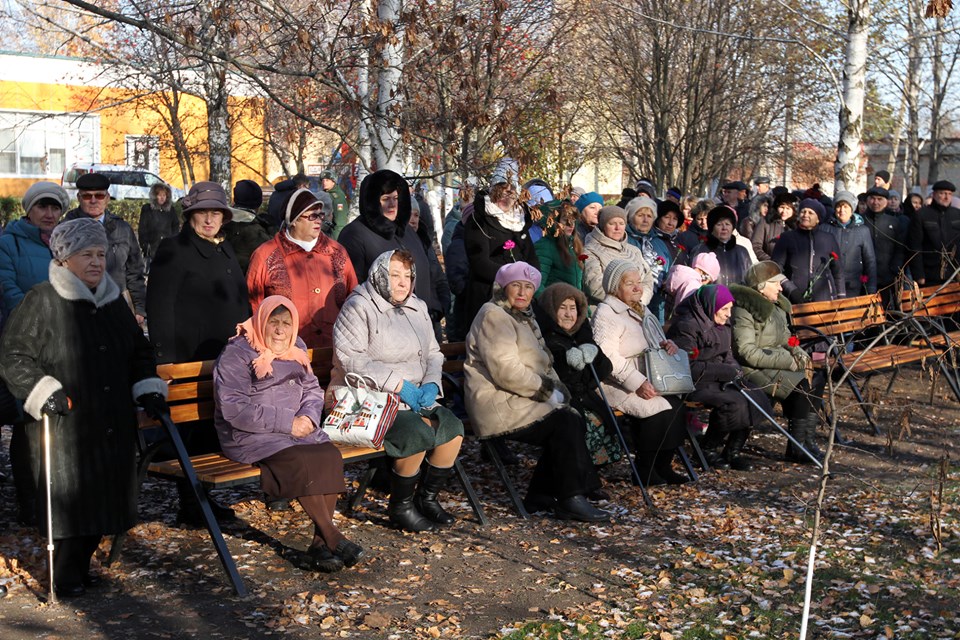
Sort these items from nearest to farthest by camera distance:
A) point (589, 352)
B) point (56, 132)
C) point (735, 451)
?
point (589, 352), point (735, 451), point (56, 132)

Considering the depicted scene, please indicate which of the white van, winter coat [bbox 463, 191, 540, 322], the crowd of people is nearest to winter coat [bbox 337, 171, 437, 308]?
the crowd of people

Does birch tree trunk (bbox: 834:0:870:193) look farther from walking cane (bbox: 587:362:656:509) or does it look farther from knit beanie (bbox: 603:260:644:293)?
walking cane (bbox: 587:362:656:509)

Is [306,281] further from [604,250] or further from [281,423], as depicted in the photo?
[604,250]

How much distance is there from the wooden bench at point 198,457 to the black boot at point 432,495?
13cm

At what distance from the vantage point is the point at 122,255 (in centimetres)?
1037

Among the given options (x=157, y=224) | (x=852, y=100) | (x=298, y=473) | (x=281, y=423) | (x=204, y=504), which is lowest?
(x=204, y=504)

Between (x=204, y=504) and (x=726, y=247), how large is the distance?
6.28 metres

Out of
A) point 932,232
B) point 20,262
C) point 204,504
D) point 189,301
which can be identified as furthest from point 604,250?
point 932,232

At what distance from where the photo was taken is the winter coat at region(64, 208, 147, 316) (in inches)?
388

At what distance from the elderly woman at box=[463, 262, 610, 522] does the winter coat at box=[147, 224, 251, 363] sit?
1.55 m

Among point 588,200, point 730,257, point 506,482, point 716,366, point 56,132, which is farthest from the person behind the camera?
point 56,132

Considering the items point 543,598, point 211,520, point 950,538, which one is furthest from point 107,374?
point 950,538

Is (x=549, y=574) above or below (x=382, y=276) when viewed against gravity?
below

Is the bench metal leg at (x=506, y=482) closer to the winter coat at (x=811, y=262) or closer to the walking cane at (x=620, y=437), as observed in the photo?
the walking cane at (x=620, y=437)
